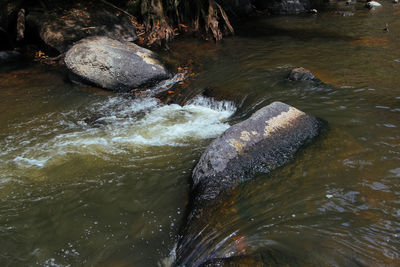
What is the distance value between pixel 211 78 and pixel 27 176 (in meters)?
4.53

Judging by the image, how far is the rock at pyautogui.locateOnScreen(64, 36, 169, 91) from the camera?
287 inches

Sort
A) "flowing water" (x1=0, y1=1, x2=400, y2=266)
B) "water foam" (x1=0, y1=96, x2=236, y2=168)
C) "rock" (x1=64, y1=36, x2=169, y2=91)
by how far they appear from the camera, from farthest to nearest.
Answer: "rock" (x1=64, y1=36, x2=169, y2=91), "water foam" (x1=0, y1=96, x2=236, y2=168), "flowing water" (x1=0, y1=1, x2=400, y2=266)

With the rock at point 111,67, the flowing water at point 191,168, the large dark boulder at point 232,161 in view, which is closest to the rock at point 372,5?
the flowing water at point 191,168

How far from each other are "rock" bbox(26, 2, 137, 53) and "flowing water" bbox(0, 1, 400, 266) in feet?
4.99

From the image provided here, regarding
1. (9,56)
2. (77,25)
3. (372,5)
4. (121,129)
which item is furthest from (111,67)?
(372,5)

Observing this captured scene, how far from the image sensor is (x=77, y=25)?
946 cm

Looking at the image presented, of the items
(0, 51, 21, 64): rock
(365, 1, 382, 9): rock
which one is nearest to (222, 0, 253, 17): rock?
(365, 1, 382, 9): rock

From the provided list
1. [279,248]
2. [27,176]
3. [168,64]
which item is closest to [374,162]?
[279,248]

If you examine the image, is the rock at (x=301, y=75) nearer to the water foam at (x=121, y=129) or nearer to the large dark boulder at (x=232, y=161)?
the water foam at (x=121, y=129)

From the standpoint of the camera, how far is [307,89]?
6.29 meters

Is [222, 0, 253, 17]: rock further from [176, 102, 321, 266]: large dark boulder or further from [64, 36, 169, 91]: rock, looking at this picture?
[176, 102, 321, 266]: large dark boulder

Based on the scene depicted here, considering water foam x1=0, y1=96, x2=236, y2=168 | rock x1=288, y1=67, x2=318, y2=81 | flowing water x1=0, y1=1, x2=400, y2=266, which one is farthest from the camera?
rock x1=288, y1=67, x2=318, y2=81

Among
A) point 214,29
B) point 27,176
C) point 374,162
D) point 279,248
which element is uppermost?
point 214,29

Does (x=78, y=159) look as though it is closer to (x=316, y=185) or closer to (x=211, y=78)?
(x=316, y=185)
